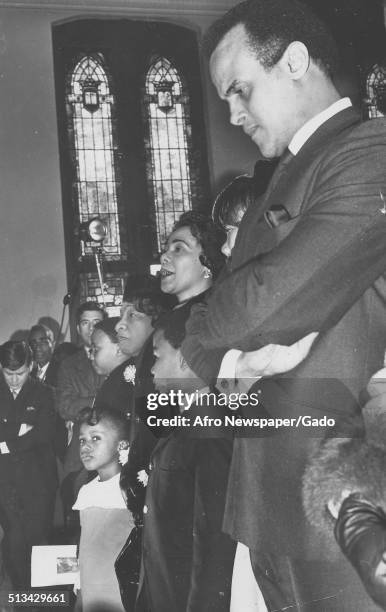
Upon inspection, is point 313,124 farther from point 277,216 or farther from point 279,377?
point 279,377

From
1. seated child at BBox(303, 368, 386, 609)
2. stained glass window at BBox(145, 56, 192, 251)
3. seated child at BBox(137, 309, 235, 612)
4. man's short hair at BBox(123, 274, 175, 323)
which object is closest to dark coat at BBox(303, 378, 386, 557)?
seated child at BBox(303, 368, 386, 609)

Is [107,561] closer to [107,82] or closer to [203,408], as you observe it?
[203,408]

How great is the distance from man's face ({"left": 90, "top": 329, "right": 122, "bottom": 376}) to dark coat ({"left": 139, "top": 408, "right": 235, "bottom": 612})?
425mm

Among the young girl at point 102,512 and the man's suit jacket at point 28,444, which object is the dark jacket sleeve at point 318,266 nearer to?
the young girl at point 102,512

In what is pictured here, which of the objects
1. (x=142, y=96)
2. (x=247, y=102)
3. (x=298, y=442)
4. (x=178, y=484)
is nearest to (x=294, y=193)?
(x=247, y=102)

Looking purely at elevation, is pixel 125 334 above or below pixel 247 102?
below

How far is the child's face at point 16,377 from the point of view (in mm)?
1660

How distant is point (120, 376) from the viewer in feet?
4.82

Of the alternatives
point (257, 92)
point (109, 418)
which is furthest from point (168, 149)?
point (257, 92)

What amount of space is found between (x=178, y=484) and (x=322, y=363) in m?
0.49

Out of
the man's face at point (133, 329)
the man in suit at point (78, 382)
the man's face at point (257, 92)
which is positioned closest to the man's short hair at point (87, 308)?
the man in suit at point (78, 382)

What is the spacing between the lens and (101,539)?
1344mm

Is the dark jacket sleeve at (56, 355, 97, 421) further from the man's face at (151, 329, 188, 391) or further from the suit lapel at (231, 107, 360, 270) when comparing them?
the suit lapel at (231, 107, 360, 270)

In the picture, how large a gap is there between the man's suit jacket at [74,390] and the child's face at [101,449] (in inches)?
4.7
